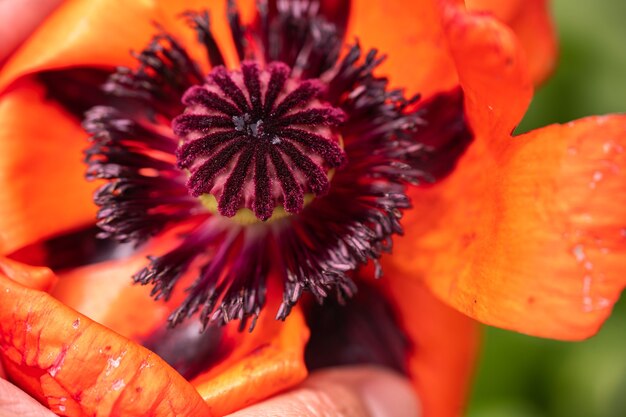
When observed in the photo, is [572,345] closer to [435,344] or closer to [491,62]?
[435,344]

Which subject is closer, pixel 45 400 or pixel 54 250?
pixel 45 400

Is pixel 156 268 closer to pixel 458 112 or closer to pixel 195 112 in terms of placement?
pixel 195 112

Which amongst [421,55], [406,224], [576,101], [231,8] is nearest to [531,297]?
[406,224]

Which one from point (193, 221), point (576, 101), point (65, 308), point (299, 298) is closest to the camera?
point (65, 308)

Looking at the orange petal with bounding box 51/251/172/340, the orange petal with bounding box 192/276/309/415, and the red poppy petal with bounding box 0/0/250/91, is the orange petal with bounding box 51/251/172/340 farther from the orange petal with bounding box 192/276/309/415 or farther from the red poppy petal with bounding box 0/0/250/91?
the red poppy petal with bounding box 0/0/250/91

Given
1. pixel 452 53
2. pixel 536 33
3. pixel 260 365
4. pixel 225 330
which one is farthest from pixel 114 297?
pixel 536 33

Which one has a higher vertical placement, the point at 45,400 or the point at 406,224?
the point at 45,400
